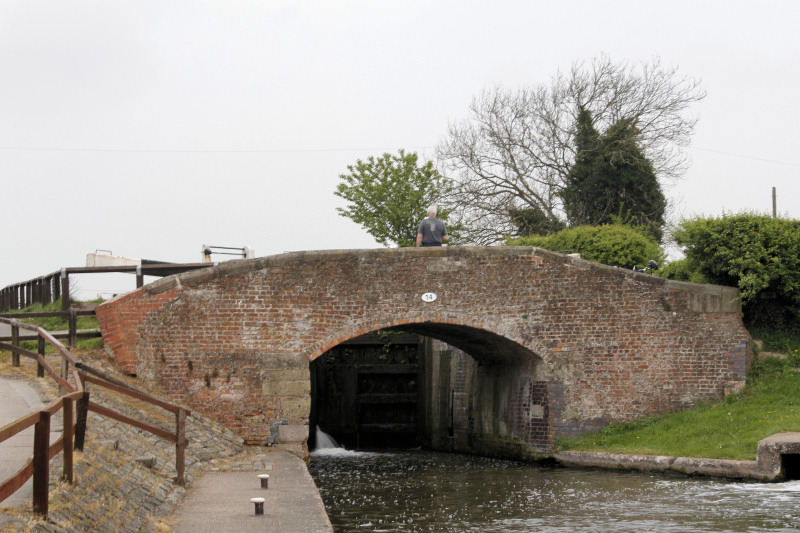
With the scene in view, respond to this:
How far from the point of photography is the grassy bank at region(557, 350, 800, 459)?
575 inches

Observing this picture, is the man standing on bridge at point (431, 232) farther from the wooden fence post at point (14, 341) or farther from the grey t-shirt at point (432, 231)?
the wooden fence post at point (14, 341)

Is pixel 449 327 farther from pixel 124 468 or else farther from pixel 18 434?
pixel 124 468

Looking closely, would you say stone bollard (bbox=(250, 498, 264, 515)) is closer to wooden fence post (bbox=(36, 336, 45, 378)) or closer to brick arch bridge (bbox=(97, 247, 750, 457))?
wooden fence post (bbox=(36, 336, 45, 378))

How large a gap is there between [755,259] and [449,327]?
581cm

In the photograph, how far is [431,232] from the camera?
1686 centimetres

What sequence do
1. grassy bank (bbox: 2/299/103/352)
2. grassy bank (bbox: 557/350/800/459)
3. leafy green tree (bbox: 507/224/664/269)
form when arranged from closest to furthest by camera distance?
grassy bank (bbox: 557/350/800/459), grassy bank (bbox: 2/299/103/352), leafy green tree (bbox: 507/224/664/269)

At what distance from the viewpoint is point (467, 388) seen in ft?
71.7

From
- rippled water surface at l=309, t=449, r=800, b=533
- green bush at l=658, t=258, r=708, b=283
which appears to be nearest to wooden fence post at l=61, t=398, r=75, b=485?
rippled water surface at l=309, t=449, r=800, b=533

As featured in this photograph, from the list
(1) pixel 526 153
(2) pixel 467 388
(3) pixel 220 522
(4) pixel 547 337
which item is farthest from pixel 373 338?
(3) pixel 220 522

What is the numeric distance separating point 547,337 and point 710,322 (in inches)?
120

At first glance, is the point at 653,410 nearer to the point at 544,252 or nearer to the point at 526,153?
the point at 544,252

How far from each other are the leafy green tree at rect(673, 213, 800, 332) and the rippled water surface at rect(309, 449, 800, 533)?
184 inches

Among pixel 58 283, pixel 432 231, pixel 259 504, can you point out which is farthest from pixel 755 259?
pixel 58 283

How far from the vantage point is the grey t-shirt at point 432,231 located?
16.9 m
